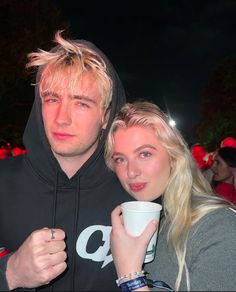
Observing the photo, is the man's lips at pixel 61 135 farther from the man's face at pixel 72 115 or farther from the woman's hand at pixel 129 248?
the woman's hand at pixel 129 248

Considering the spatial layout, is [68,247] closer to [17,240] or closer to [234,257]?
[17,240]

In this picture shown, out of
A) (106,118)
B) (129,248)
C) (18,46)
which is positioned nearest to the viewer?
(129,248)

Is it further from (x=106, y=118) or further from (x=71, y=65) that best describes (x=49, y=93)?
(x=106, y=118)

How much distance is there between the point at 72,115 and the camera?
8.52 feet

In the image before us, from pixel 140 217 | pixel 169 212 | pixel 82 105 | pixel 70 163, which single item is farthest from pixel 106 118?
pixel 140 217

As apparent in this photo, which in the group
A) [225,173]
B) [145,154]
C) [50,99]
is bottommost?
[225,173]

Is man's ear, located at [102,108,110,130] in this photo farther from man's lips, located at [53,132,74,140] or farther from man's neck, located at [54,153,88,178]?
man's lips, located at [53,132,74,140]

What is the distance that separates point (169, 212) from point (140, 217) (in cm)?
39

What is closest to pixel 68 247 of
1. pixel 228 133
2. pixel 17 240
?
pixel 17 240

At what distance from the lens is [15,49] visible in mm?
20859

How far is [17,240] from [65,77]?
1143 mm

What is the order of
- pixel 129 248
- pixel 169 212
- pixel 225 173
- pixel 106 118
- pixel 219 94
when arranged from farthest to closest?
pixel 219 94 < pixel 225 173 < pixel 106 118 < pixel 169 212 < pixel 129 248

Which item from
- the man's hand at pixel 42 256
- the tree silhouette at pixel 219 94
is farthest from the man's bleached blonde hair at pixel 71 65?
the tree silhouette at pixel 219 94

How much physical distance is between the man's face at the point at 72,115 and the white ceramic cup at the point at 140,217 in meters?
0.60
